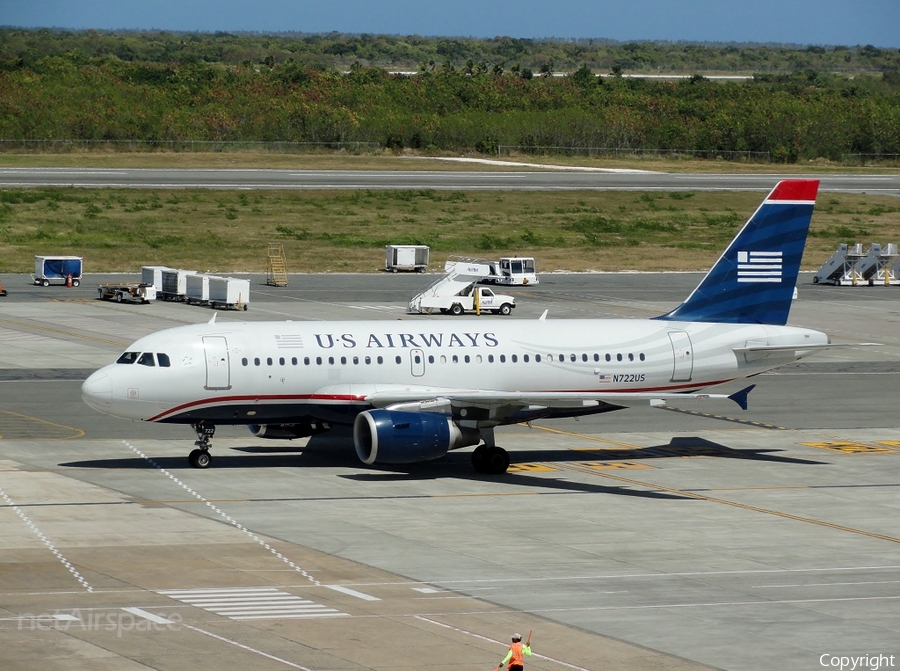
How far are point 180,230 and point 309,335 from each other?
7625cm

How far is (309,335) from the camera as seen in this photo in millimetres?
46125

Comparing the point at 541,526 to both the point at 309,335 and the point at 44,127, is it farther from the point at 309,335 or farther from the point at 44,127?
the point at 44,127

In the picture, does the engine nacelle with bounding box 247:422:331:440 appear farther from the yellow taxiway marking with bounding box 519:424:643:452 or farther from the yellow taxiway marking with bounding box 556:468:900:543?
the yellow taxiway marking with bounding box 556:468:900:543

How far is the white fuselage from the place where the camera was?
1748 inches

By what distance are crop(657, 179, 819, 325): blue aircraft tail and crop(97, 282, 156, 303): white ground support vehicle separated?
1782 inches

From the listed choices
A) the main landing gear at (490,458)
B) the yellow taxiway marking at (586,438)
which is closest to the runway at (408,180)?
the yellow taxiway marking at (586,438)

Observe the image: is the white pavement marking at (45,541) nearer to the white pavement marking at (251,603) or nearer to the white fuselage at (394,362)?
the white pavement marking at (251,603)

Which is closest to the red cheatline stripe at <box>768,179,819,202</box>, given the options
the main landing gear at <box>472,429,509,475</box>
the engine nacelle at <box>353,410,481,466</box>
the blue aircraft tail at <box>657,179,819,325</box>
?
the blue aircraft tail at <box>657,179,819,325</box>

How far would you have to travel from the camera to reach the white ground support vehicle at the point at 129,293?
8756 cm

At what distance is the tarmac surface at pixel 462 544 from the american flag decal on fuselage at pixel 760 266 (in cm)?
621

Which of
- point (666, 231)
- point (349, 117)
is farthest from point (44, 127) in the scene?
point (666, 231)

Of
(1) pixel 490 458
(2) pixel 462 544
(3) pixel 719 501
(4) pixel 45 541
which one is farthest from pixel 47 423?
(3) pixel 719 501

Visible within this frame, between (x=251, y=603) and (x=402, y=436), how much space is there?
44.4ft

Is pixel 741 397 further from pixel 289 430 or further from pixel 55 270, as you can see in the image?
pixel 55 270
